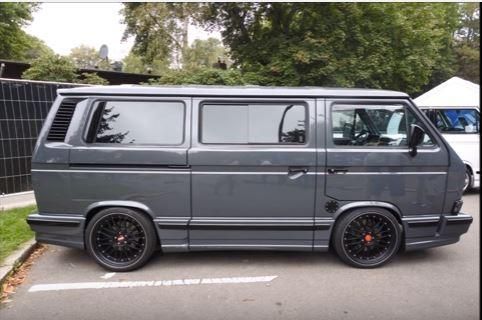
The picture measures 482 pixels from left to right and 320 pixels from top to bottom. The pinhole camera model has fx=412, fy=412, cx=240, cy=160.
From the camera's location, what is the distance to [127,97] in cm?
417

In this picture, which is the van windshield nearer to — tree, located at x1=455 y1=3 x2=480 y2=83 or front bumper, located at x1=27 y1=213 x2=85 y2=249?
tree, located at x1=455 y1=3 x2=480 y2=83

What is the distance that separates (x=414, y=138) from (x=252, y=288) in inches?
85.9

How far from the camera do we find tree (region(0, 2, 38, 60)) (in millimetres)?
22317

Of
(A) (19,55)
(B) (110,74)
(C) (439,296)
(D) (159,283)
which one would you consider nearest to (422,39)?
(B) (110,74)

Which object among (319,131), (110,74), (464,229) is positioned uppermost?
(110,74)

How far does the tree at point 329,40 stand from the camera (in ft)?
38.2

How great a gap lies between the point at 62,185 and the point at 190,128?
140 cm

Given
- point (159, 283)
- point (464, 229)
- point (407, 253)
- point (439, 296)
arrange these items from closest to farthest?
point (439, 296) → point (159, 283) → point (464, 229) → point (407, 253)

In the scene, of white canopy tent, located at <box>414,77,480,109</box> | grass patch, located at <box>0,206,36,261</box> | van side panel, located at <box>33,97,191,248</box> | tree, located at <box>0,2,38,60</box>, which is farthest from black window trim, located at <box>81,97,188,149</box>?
tree, located at <box>0,2,38,60</box>

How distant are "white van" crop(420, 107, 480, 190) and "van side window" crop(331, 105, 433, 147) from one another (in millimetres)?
4838

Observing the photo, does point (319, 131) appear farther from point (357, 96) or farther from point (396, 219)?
point (396, 219)

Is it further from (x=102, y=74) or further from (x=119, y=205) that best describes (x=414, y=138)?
(x=102, y=74)

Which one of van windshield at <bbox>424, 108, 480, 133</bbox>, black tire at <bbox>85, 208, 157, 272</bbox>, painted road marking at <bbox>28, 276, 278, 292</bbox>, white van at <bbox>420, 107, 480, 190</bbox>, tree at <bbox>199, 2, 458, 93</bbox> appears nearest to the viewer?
painted road marking at <bbox>28, 276, 278, 292</bbox>

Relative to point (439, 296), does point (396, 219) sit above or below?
above
